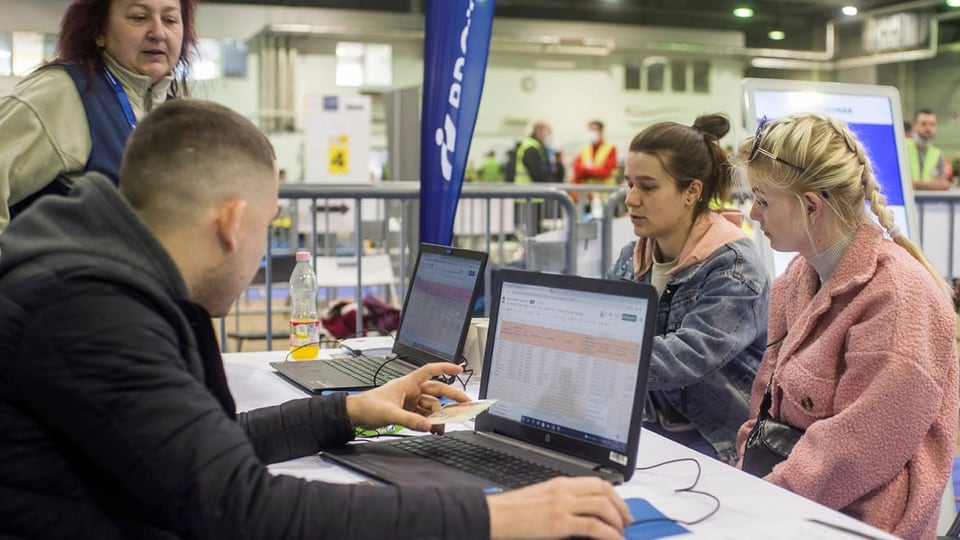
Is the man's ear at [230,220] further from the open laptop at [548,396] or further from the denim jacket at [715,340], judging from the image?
the denim jacket at [715,340]

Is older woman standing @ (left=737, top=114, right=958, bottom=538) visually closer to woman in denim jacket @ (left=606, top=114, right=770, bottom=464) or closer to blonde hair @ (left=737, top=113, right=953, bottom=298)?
blonde hair @ (left=737, top=113, right=953, bottom=298)

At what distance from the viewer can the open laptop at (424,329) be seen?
2.22 m

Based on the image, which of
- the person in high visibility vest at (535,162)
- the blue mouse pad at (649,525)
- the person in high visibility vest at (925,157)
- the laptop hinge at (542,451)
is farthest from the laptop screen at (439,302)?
the person in high visibility vest at (535,162)

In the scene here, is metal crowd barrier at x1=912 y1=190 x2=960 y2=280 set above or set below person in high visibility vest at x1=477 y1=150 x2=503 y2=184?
below

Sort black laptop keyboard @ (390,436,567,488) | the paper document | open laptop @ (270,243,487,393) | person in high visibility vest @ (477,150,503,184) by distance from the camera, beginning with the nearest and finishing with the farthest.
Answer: black laptop keyboard @ (390,436,567,488)
the paper document
open laptop @ (270,243,487,393)
person in high visibility vest @ (477,150,503,184)

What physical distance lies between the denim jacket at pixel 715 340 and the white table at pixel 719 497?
447 millimetres

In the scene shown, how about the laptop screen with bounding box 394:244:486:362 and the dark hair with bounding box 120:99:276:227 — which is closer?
the dark hair with bounding box 120:99:276:227

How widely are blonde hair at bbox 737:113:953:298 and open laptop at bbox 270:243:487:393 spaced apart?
64 cm

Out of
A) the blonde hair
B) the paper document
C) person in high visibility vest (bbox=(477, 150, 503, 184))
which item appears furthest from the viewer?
person in high visibility vest (bbox=(477, 150, 503, 184))

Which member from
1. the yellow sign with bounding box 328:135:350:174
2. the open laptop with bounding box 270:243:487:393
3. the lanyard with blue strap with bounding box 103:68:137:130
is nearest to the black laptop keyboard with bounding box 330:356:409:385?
the open laptop with bounding box 270:243:487:393

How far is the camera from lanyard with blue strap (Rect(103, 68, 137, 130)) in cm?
243

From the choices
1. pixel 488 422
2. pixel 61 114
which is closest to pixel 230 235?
pixel 488 422

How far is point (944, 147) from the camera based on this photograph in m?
16.8

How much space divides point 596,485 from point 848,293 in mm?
899
